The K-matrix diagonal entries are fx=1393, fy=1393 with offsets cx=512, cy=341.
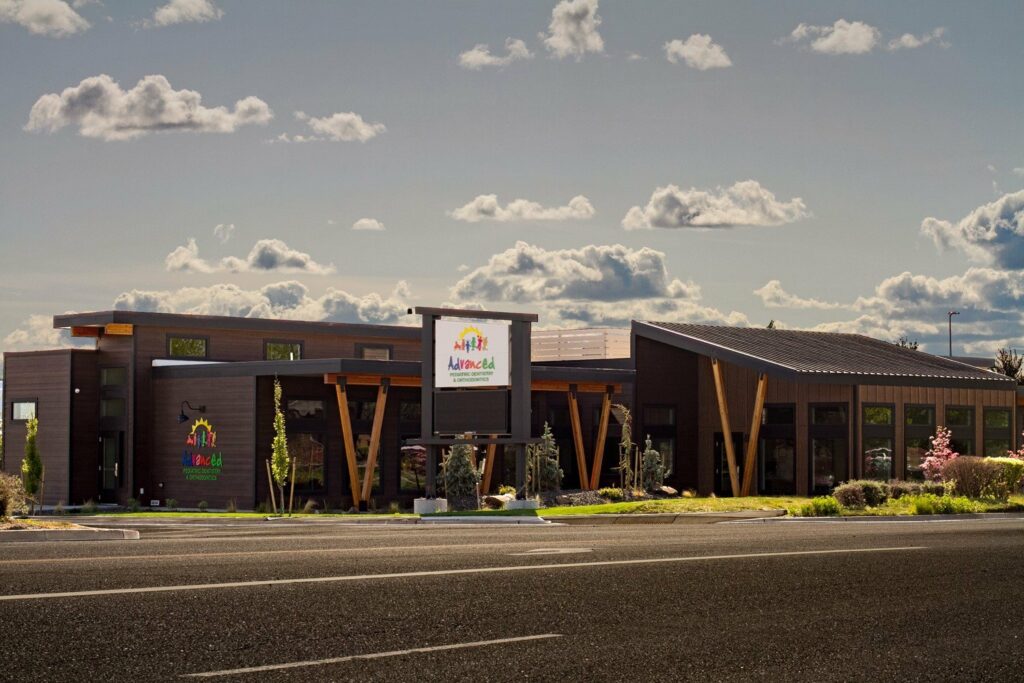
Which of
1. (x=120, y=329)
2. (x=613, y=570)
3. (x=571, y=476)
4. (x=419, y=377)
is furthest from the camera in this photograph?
(x=571, y=476)

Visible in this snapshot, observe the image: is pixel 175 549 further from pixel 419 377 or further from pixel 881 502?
pixel 419 377

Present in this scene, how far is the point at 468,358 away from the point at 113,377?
1757 centimetres

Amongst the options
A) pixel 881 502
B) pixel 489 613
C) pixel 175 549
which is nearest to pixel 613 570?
pixel 489 613

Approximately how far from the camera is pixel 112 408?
53.1 meters

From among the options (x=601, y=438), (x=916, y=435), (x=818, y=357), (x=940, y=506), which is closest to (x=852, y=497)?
(x=940, y=506)

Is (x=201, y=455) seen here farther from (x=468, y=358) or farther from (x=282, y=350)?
(x=468, y=358)

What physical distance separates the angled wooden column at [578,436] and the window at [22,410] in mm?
20676

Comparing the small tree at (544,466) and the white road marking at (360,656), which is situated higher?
the white road marking at (360,656)

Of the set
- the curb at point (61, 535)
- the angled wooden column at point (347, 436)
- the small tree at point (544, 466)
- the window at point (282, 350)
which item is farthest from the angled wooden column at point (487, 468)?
the curb at point (61, 535)

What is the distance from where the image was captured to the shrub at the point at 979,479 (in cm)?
3747

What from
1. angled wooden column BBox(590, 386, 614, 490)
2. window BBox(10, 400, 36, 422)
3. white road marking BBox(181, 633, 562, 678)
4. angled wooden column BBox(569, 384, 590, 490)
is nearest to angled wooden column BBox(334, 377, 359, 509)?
angled wooden column BBox(569, 384, 590, 490)

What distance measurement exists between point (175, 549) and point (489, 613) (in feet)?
24.9

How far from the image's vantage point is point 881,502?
1430 inches

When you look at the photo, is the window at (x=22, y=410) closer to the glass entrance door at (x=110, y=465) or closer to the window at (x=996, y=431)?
the glass entrance door at (x=110, y=465)
